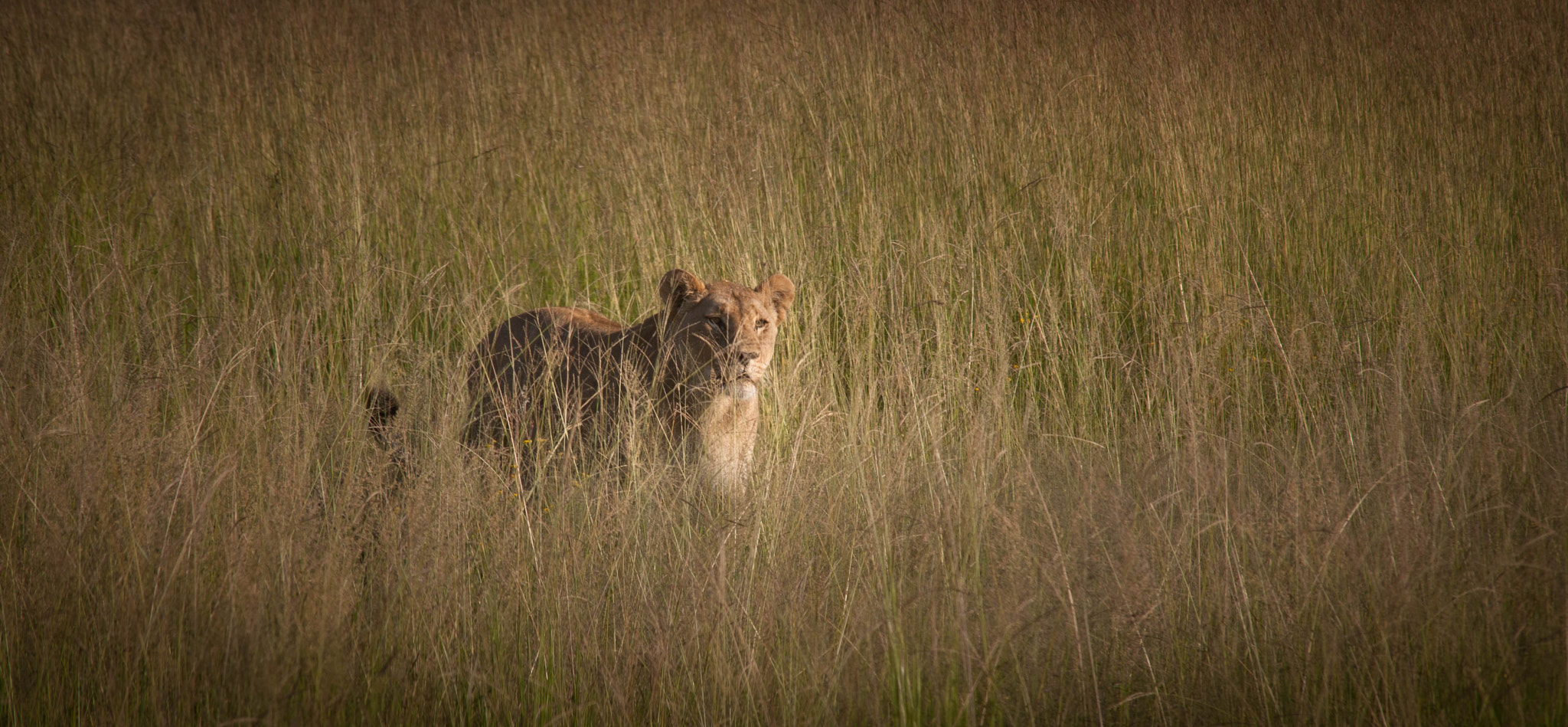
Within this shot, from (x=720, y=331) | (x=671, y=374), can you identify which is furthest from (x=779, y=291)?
(x=671, y=374)

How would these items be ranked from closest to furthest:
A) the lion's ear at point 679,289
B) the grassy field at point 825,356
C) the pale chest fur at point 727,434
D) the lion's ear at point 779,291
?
the grassy field at point 825,356 < the pale chest fur at point 727,434 < the lion's ear at point 679,289 < the lion's ear at point 779,291

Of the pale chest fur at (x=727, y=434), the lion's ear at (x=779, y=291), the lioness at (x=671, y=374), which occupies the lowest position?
the pale chest fur at (x=727, y=434)

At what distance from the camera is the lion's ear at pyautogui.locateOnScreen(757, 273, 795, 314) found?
343 cm

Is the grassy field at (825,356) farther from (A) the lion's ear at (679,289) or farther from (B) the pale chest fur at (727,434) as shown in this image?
(A) the lion's ear at (679,289)

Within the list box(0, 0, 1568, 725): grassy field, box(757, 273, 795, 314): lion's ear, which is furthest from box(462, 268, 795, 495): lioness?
box(0, 0, 1568, 725): grassy field

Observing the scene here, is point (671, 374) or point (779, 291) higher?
point (779, 291)

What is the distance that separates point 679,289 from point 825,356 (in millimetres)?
773

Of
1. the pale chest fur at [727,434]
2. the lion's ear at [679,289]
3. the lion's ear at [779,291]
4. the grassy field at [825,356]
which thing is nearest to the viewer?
the grassy field at [825,356]

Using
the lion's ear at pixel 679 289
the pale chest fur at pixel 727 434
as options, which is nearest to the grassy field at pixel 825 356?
the pale chest fur at pixel 727 434

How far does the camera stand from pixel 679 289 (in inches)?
132

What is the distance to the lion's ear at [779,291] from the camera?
3.43m

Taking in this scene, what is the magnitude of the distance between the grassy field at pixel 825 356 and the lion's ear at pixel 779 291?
283mm

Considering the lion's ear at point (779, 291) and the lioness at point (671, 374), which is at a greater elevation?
the lion's ear at point (779, 291)

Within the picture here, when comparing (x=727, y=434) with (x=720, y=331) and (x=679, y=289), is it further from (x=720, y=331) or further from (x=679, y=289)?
(x=679, y=289)
